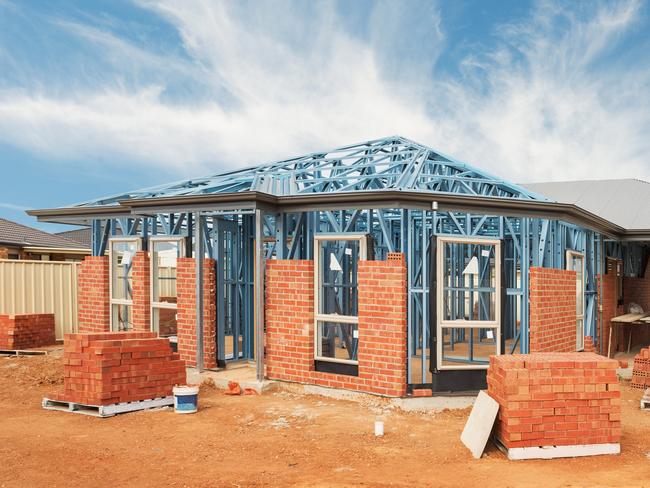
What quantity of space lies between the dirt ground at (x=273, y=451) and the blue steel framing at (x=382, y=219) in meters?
1.83

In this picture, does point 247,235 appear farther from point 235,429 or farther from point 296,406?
point 235,429

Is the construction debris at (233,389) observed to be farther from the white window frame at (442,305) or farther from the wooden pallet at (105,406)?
the white window frame at (442,305)

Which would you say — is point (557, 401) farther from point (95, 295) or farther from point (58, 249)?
point (58, 249)

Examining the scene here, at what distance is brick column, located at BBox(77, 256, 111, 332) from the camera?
1312 centimetres

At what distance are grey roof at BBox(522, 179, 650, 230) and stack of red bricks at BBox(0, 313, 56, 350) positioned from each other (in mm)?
15648

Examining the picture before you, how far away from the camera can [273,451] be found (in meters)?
7.16

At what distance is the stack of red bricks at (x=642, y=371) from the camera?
1130 centimetres

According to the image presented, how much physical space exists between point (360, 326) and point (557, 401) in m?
3.38

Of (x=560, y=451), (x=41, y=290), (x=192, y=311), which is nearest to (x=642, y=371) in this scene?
(x=560, y=451)

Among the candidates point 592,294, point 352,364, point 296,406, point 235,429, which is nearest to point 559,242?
point 592,294

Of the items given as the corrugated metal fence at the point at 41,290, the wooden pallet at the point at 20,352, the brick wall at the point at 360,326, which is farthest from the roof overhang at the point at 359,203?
the corrugated metal fence at the point at 41,290

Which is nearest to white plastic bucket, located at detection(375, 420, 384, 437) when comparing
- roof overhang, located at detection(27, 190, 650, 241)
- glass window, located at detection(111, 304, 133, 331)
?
roof overhang, located at detection(27, 190, 650, 241)

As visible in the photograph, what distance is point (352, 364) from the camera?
9711 millimetres

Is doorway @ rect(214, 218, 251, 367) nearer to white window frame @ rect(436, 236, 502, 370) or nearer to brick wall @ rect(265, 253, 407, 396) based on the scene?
brick wall @ rect(265, 253, 407, 396)
